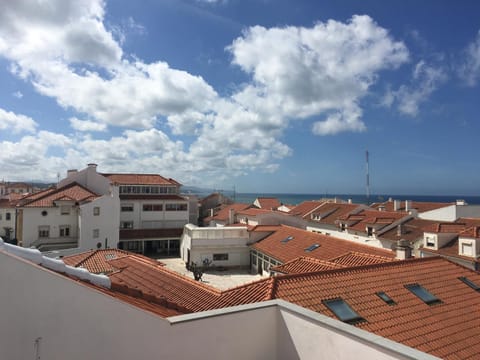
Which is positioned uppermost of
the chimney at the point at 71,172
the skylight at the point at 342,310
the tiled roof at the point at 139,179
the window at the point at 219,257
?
the chimney at the point at 71,172

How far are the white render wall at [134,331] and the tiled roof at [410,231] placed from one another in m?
33.2

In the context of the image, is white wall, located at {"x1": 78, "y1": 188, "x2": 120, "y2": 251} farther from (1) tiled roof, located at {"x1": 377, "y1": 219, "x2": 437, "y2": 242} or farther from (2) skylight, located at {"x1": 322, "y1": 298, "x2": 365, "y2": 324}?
(2) skylight, located at {"x1": 322, "y1": 298, "x2": 365, "y2": 324}

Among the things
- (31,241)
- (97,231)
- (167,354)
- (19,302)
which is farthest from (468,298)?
(31,241)

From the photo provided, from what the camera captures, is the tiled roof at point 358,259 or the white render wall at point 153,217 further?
the white render wall at point 153,217

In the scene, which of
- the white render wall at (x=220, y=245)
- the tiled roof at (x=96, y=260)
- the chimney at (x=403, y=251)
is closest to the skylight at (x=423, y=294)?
the chimney at (x=403, y=251)

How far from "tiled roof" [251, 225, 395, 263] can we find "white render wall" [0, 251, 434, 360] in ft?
61.6

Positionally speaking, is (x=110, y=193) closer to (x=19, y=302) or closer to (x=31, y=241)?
(x=31, y=241)

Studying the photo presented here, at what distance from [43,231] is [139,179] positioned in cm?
1468

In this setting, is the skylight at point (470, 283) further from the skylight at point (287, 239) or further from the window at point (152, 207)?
the window at point (152, 207)

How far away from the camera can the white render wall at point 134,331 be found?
4070 mm

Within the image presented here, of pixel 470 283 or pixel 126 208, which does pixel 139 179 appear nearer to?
pixel 126 208

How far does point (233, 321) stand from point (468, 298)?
12.5m

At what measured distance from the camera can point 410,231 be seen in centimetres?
3638

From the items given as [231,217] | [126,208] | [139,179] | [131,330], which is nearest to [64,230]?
[126,208]
